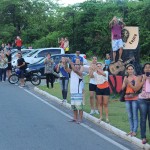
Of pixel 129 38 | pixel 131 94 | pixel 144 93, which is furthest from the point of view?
pixel 129 38

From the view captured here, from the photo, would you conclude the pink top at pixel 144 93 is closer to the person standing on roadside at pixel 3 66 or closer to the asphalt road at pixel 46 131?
the asphalt road at pixel 46 131

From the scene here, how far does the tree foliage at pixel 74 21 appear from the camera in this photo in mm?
37822

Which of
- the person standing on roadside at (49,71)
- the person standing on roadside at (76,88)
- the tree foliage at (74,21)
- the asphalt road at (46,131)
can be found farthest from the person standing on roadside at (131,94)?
the tree foliage at (74,21)

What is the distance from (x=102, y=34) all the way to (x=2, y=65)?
14.4m

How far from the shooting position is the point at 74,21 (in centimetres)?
4584

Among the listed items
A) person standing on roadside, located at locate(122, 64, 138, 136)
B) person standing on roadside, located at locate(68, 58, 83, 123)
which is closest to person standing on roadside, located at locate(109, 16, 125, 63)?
person standing on roadside, located at locate(68, 58, 83, 123)

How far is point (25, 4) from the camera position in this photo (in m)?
59.4

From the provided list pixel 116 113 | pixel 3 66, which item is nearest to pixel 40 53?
pixel 3 66

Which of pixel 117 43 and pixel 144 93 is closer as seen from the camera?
pixel 144 93

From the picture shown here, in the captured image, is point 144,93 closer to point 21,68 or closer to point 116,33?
point 116,33

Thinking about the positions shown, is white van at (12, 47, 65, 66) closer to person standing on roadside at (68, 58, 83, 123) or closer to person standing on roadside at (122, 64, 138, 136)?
person standing on roadside at (68, 58, 83, 123)

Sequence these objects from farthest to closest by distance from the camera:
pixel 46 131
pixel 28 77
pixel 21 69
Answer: pixel 28 77 → pixel 21 69 → pixel 46 131

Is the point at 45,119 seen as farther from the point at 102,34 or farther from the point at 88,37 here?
the point at 88,37

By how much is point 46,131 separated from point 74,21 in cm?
3446
